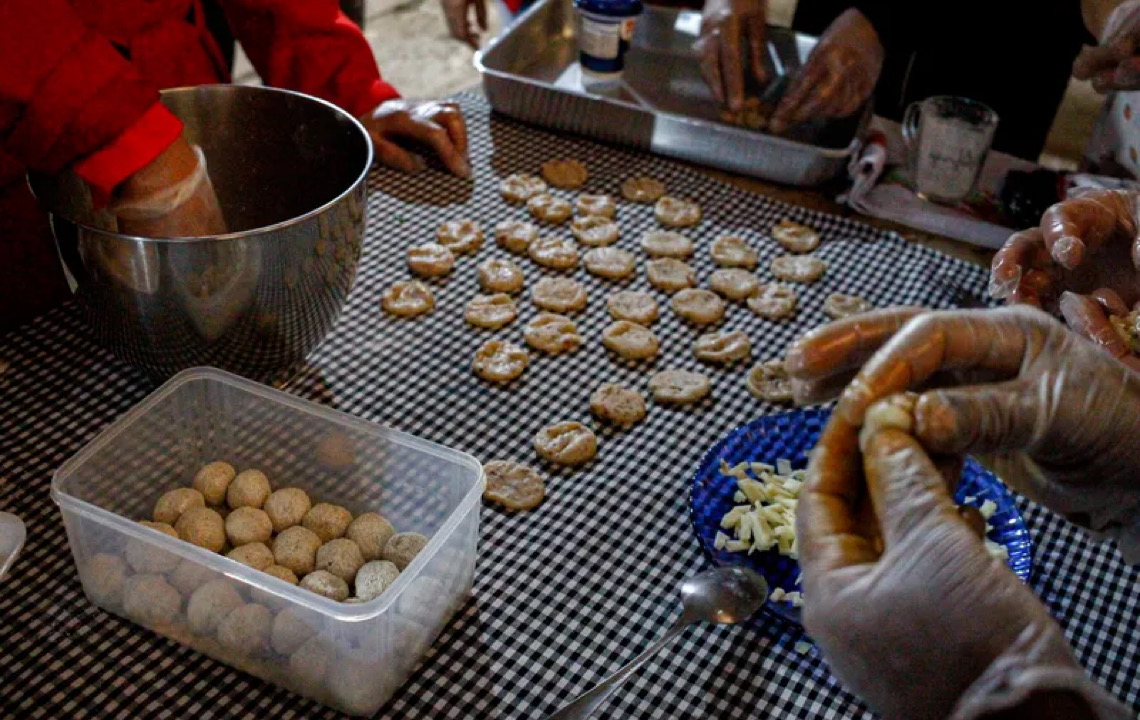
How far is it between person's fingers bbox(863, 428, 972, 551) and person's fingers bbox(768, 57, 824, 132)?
1.63 metres

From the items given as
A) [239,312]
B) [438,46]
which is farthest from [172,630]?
[438,46]

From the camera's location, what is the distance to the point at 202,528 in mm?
1229

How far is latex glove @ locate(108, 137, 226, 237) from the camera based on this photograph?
4.42ft

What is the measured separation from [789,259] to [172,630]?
1.40 metres

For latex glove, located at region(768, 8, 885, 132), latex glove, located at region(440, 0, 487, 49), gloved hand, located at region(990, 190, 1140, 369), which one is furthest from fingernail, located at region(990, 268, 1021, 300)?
latex glove, located at region(440, 0, 487, 49)

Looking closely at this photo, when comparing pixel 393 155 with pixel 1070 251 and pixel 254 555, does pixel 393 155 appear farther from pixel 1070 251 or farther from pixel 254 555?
pixel 1070 251

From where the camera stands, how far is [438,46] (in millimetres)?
4566

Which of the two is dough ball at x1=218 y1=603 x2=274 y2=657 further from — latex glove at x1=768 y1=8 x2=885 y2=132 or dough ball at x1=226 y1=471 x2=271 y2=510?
latex glove at x1=768 y1=8 x2=885 y2=132

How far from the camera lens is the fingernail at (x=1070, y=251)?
55.9 inches

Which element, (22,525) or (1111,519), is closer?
(1111,519)

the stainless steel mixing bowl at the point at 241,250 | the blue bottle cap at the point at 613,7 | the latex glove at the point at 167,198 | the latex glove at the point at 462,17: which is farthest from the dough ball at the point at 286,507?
the latex glove at the point at 462,17

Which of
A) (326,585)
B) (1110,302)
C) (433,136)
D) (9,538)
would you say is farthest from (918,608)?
(433,136)

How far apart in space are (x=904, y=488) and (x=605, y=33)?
176cm

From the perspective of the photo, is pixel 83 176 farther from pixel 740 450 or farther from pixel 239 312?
pixel 740 450
